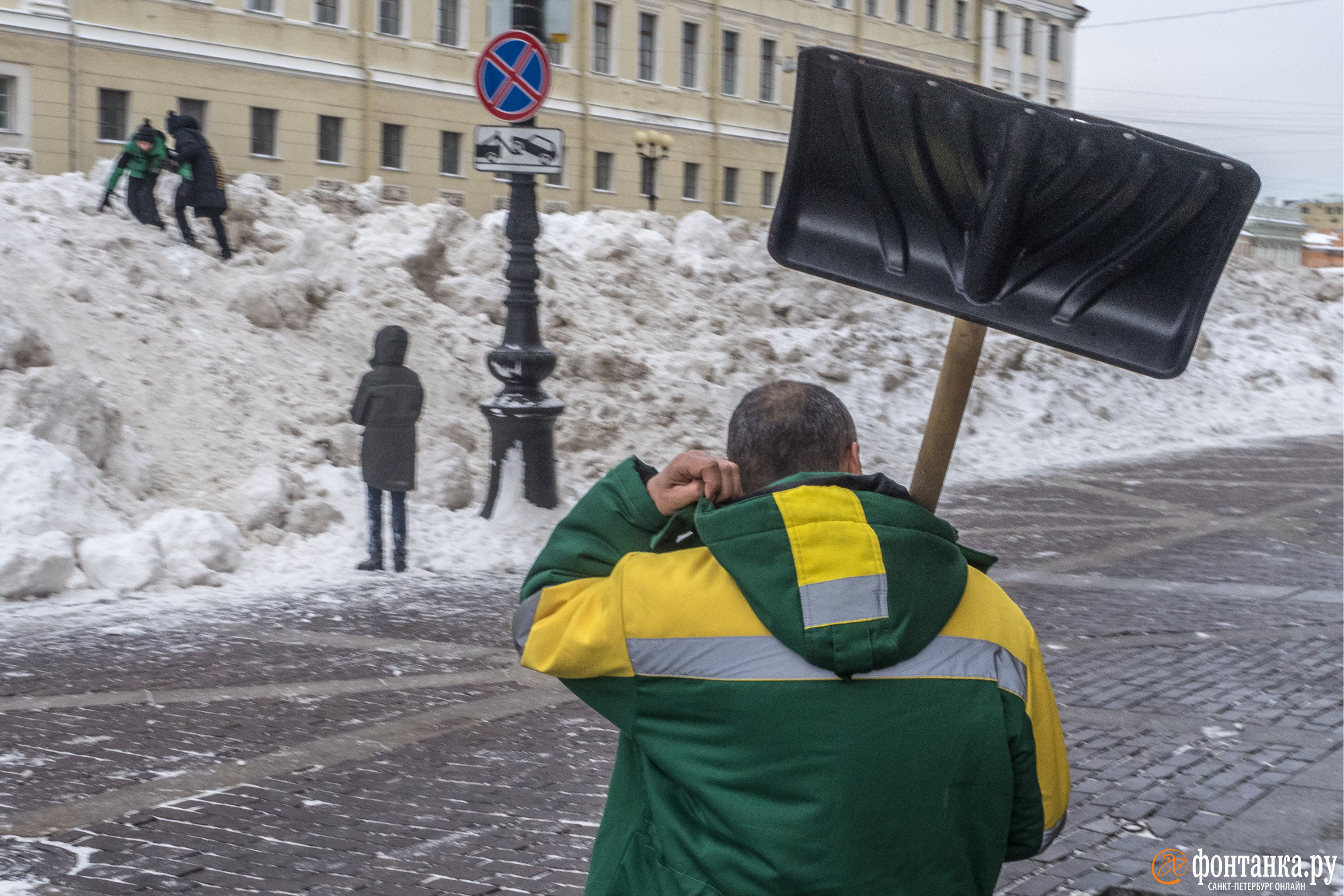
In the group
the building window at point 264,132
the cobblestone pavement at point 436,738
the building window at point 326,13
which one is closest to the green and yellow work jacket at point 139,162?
the cobblestone pavement at point 436,738

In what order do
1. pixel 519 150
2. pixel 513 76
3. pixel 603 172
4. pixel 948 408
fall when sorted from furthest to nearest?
pixel 603 172 → pixel 519 150 → pixel 513 76 → pixel 948 408

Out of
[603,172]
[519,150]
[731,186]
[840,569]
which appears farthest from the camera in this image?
[731,186]

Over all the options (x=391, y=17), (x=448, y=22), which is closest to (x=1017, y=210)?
(x=391, y=17)

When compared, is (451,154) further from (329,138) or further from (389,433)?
(389,433)

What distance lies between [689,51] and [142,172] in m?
28.1

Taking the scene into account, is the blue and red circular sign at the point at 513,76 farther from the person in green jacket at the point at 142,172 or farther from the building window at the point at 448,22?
the building window at the point at 448,22

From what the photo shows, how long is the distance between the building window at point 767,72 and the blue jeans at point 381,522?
35.6m

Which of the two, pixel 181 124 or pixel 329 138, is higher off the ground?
pixel 329 138

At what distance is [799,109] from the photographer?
8.88 feet

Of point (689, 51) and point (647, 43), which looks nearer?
point (647, 43)

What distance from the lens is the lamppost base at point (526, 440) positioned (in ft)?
35.4

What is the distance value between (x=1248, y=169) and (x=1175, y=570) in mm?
8480

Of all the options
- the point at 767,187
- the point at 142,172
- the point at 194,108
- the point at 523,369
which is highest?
the point at 767,187

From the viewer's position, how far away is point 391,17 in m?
33.3
